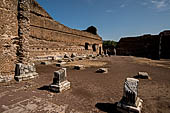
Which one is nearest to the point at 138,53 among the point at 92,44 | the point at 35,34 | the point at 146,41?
the point at 146,41

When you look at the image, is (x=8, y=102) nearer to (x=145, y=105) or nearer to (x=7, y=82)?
(x=7, y=82)

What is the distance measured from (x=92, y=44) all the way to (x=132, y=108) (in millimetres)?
22056

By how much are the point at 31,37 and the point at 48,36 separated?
2.61m

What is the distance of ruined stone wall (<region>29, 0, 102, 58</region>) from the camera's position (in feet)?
35.1

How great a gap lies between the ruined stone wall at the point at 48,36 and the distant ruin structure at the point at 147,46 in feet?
66.1

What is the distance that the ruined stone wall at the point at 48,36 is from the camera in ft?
35.1

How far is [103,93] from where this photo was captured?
144 inches

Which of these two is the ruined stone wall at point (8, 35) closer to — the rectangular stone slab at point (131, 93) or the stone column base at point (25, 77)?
the stone column base at point (25, 77)

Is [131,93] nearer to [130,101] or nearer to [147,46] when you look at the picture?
[130,101]

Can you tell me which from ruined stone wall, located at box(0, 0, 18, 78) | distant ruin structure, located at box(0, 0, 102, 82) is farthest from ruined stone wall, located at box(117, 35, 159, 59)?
ruined stone wall, located at box(0, 0, 18, 78)

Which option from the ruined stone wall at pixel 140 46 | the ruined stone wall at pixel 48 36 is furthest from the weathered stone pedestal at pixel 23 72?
the ruined stone wall at pixel 140 46

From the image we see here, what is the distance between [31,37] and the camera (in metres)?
10.4

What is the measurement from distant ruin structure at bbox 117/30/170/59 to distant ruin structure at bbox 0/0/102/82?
13.4 meters

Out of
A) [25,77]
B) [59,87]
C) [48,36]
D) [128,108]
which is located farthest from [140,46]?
[25,77]
